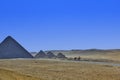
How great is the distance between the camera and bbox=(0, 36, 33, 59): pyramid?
343 ft

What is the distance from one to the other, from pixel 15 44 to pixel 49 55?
24.6 meters

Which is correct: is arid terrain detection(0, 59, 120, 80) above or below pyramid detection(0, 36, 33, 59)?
below

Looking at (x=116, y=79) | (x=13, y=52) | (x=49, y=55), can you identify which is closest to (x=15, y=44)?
(x=13, y=52)

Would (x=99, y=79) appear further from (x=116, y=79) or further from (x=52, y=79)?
(x=52, y=79)

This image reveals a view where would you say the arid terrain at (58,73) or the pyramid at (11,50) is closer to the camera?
the arid terrain at (58,73)

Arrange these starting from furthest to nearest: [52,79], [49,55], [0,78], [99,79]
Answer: [49,55] < [99,79] < [52,79] < [0,78]

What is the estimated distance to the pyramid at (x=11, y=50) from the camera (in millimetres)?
104581

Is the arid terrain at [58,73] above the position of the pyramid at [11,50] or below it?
below

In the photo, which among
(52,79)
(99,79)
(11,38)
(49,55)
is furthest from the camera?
(49,55)

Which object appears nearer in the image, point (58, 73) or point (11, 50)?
point (58, 73)

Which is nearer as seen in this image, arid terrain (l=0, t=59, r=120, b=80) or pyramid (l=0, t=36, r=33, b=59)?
arid terrain (l=0, t=59, r=120, b=80)

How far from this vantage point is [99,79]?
27.9 metres

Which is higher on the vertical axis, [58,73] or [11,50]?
[11,50]

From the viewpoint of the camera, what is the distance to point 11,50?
10662 cm
